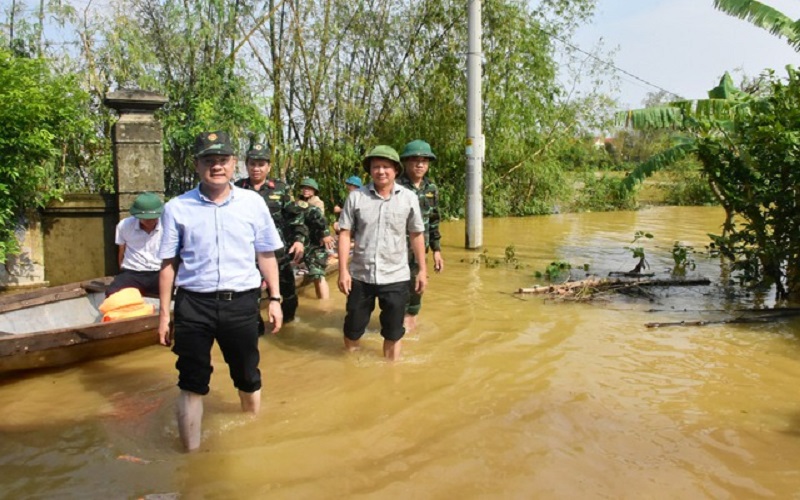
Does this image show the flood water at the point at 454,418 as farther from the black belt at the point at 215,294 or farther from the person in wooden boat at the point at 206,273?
the black belt at the point at 215,294

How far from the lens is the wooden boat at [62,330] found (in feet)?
15.0

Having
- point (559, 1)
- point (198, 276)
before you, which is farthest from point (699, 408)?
point (559, 1)

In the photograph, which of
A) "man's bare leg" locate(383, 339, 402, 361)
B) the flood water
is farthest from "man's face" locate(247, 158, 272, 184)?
"man's bare leg" locate(383, 339, 402, 361)

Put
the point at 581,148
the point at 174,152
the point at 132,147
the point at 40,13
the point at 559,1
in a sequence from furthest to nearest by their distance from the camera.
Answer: the point at 581,148 < the point at 559,1 < the point at 174,152 < the point at 40,13 < the point at 132,147

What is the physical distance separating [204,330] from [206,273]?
0.32 meters

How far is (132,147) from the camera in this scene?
7516 mm

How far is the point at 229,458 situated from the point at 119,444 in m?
0.78

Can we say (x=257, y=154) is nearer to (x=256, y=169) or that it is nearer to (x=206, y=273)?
(x=256, y=169)

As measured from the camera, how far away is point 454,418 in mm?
4086

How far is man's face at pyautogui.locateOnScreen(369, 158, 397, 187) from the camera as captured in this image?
15.8ft

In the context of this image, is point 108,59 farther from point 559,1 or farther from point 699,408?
point 559,1

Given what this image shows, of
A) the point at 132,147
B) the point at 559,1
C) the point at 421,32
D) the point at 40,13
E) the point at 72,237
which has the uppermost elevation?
the point at 559,1

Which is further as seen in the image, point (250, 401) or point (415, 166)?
point (415, 166)

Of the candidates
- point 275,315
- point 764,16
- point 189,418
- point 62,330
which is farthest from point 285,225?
A: point 764,16
